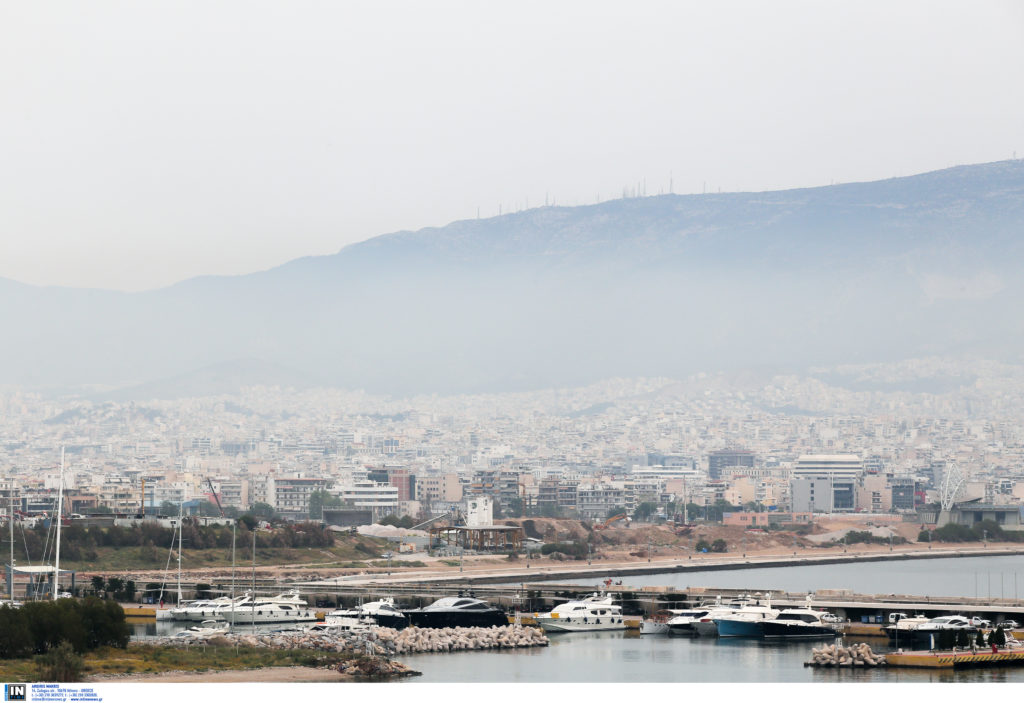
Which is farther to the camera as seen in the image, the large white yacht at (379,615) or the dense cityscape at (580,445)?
the dense cityscape at (580,445)

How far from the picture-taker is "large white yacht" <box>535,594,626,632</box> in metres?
26.7

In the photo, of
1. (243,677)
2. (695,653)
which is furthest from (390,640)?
(243,677)

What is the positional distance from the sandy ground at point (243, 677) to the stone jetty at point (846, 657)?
6.45 metres

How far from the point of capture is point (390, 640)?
22891mm

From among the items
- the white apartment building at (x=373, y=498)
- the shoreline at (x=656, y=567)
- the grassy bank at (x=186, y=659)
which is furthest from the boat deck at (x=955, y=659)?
the white apartment building at (x=373, y=498)

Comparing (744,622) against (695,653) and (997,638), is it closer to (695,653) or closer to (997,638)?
(695,653)

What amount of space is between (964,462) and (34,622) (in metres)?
150

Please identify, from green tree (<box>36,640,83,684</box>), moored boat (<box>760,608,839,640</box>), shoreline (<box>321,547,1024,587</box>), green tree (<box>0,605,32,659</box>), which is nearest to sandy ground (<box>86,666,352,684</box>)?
green tree (<box>36,640,83,684</box>)

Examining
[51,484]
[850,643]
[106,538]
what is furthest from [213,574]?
[51,484]

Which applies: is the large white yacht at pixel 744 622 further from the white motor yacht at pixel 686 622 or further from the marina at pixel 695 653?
the white motor yacht at pixel 686 622

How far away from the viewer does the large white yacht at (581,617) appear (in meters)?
26.7

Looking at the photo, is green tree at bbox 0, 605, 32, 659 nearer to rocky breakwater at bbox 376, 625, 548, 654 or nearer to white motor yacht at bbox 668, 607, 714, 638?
rocky breakwater at bbox 376, 625, 548, 654
